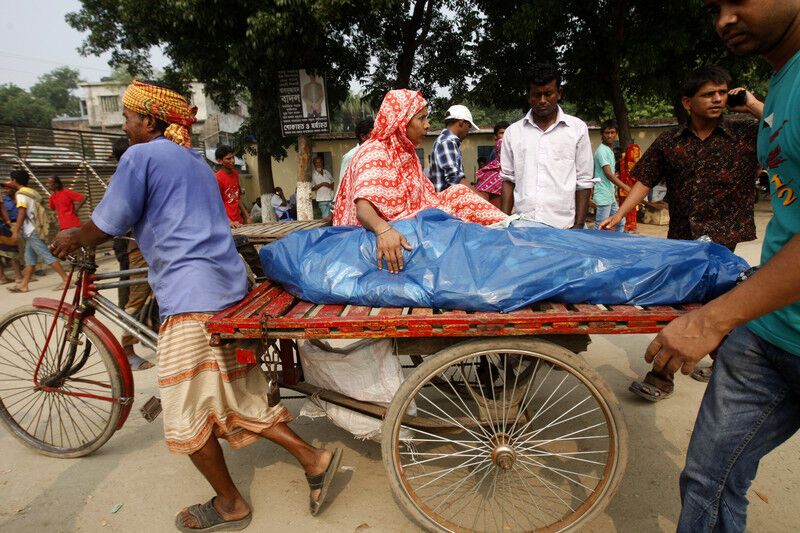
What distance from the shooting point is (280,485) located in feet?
7.93

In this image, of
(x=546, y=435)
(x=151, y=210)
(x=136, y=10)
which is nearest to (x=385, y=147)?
(x=151, y=210)

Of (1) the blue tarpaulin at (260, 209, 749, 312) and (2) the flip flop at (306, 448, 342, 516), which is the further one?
(2) the flip flop at (306, 448, 342, 516)

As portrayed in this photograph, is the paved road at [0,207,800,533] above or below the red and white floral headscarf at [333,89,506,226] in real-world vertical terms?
below

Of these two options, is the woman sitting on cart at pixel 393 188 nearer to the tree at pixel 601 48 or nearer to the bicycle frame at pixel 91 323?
the bicycle frame at pixel 91 323

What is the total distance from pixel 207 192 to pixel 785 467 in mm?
3066

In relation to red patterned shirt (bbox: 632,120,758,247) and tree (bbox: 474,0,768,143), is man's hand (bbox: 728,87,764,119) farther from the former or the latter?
tree (bbox: 474,0,768,143)

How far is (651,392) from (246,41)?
299 inches

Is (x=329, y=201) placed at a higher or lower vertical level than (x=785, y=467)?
higher

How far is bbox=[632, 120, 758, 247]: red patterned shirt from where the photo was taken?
267 cm

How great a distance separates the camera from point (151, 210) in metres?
1.97

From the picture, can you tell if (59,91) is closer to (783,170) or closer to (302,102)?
(302,102)

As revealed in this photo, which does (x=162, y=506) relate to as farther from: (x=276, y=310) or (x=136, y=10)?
(x=136, y=10)

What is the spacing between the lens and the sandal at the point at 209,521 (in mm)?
2094

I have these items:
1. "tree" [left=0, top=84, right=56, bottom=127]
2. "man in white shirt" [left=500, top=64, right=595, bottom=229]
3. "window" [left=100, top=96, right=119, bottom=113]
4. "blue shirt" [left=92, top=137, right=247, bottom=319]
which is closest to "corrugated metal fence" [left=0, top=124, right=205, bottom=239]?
"blue shirt" [left=92, top=137, right=247, bottom=319]
